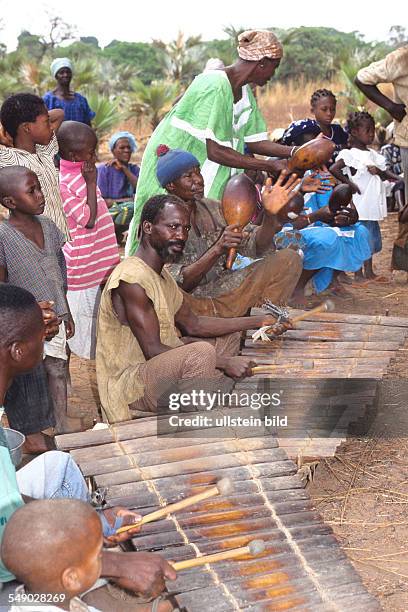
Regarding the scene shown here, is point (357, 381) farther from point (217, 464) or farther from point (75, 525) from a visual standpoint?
point (75, 525)

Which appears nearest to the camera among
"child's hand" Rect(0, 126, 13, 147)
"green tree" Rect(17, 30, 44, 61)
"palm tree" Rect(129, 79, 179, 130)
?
"child's hand" Rect(0, 126, 13, 147)

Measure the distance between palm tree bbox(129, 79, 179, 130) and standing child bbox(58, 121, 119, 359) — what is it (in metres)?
8.89

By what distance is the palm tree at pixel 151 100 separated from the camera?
13492 mm

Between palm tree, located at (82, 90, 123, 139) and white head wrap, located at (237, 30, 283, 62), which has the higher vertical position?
white head wrap, located at (237, 30, 283, 62)

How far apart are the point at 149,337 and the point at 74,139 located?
1.71 metres

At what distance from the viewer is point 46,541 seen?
75.8 inches

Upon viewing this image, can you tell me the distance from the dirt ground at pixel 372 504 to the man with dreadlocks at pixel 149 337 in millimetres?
644

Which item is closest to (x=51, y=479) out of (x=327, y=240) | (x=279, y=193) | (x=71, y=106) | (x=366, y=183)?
(x=279, y=193)

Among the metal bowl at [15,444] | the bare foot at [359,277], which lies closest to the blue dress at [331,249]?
the bare foot at [359,277]

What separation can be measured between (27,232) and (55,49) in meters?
25.1

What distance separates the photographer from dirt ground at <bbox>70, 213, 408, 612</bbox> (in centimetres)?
296

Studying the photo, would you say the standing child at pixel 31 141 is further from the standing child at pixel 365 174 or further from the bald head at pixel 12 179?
the standing child at pixel 365 174

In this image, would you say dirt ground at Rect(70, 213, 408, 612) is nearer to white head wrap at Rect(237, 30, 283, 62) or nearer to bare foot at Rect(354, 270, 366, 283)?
white head wrap at Rect(237, 30, 283, 62)

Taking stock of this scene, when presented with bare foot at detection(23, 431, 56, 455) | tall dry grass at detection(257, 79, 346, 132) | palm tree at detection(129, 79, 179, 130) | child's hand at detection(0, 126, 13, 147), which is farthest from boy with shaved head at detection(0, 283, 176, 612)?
tall dry grass at detection(257, 79, 346, 132)
